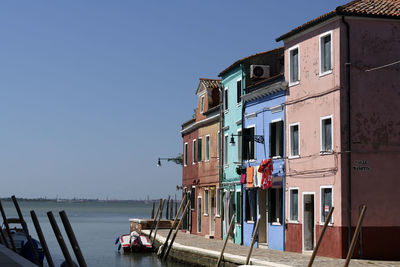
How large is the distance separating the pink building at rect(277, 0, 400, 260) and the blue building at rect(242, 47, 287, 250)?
129 inches

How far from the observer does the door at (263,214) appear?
32.3 metres

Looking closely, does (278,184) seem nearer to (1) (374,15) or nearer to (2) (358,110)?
(2) (358,110)

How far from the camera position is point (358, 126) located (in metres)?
25.4

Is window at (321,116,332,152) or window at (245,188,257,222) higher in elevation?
window at (321,116,332,152)

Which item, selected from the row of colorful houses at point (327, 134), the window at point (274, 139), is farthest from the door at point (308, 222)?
the window at point (274, 139)

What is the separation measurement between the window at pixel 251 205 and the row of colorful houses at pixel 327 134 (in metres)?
0.04

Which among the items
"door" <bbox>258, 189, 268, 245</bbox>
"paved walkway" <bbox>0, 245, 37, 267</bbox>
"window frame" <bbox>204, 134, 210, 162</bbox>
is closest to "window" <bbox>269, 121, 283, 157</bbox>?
"door" <bbox>258, 189, 268, 245</bbox>

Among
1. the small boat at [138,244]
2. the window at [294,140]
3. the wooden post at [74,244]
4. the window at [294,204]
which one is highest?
the window at [294,140]

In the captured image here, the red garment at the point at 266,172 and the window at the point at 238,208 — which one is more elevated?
the red garment at the point at 266,172

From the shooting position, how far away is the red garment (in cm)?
3063

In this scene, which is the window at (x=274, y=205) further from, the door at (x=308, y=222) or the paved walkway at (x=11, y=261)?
the paved walkway at (x=11, y=261)

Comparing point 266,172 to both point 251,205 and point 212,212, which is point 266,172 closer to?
point 251,205

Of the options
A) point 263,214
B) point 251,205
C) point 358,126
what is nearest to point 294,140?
point 358,126

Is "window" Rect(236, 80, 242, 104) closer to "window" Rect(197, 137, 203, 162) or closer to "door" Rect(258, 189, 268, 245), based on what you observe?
"door" Rect(258, 189, 268, 245)
